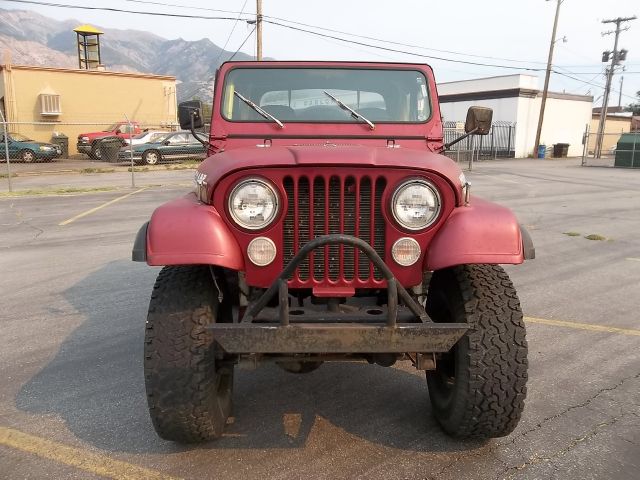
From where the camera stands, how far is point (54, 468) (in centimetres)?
265

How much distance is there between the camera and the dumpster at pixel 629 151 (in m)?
26.8

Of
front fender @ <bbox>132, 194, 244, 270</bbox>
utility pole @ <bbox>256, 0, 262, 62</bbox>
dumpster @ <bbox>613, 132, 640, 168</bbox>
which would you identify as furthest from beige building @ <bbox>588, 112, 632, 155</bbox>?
front fender @ <bbox>132, 194, 244, 270</bbox>

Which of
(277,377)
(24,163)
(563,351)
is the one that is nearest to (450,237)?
(277,377)

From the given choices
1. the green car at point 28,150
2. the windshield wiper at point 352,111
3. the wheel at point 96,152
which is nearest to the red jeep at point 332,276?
the windshield wiper at point 352,111

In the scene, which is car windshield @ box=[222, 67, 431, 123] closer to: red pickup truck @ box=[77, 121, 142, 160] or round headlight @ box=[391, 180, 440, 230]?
round headlight @ box=[391, 180, 440, 230]

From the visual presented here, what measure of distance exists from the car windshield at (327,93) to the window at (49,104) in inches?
1074

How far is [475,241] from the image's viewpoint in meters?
2.56

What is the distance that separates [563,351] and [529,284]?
6.50ft

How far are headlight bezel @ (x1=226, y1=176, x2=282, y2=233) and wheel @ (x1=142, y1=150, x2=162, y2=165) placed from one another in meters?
21.5

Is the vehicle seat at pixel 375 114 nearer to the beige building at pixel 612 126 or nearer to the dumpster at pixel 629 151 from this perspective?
the dumpster at pixel 629 151

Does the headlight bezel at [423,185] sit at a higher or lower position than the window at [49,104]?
lower

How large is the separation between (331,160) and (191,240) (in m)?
0.73

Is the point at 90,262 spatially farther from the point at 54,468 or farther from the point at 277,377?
the point at 54,468

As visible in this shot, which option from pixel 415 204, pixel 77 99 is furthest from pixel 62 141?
pixel 415 204
